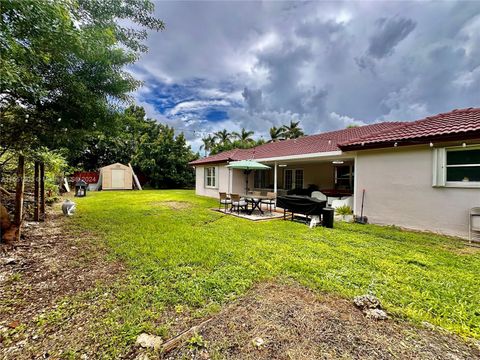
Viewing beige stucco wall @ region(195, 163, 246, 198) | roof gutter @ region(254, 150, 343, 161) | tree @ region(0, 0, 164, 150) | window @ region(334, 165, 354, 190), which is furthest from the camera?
beige stucco wall @ region(195, 163, 246, 198)

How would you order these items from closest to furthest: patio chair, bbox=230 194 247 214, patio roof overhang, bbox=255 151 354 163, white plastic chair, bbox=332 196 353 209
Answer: white plastic chair, bbox=332 196 353 209, patio roof overhang, bbox=255 151 354 163, patio chair, bbox=230 194 247 214

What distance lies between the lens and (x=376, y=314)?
269 cm

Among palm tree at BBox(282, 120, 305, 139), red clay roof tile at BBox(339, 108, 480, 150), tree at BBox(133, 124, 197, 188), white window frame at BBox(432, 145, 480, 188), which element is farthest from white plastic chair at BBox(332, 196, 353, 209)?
palm tree at BBox(282, 120, 305, 139)

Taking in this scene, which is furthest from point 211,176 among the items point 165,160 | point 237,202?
point 165,160

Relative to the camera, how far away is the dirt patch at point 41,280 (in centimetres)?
230

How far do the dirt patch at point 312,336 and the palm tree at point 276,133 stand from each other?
3680 cm

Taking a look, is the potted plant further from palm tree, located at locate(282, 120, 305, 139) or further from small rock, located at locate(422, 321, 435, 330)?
palm tree, located at locate(282, 120, 305, 139)

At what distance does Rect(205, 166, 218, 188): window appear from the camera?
16547 mm

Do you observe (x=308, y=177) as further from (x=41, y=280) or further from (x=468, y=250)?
(x=41, y=280)

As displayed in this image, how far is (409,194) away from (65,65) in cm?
1085

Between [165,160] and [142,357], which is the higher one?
[165,160]

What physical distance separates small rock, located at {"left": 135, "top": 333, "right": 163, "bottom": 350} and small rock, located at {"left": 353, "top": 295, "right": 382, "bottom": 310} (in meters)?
2.53

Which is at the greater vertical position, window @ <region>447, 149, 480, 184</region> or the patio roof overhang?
the patio roof overhang

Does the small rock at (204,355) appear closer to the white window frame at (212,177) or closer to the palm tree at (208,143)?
the white window frame at (212,177)
